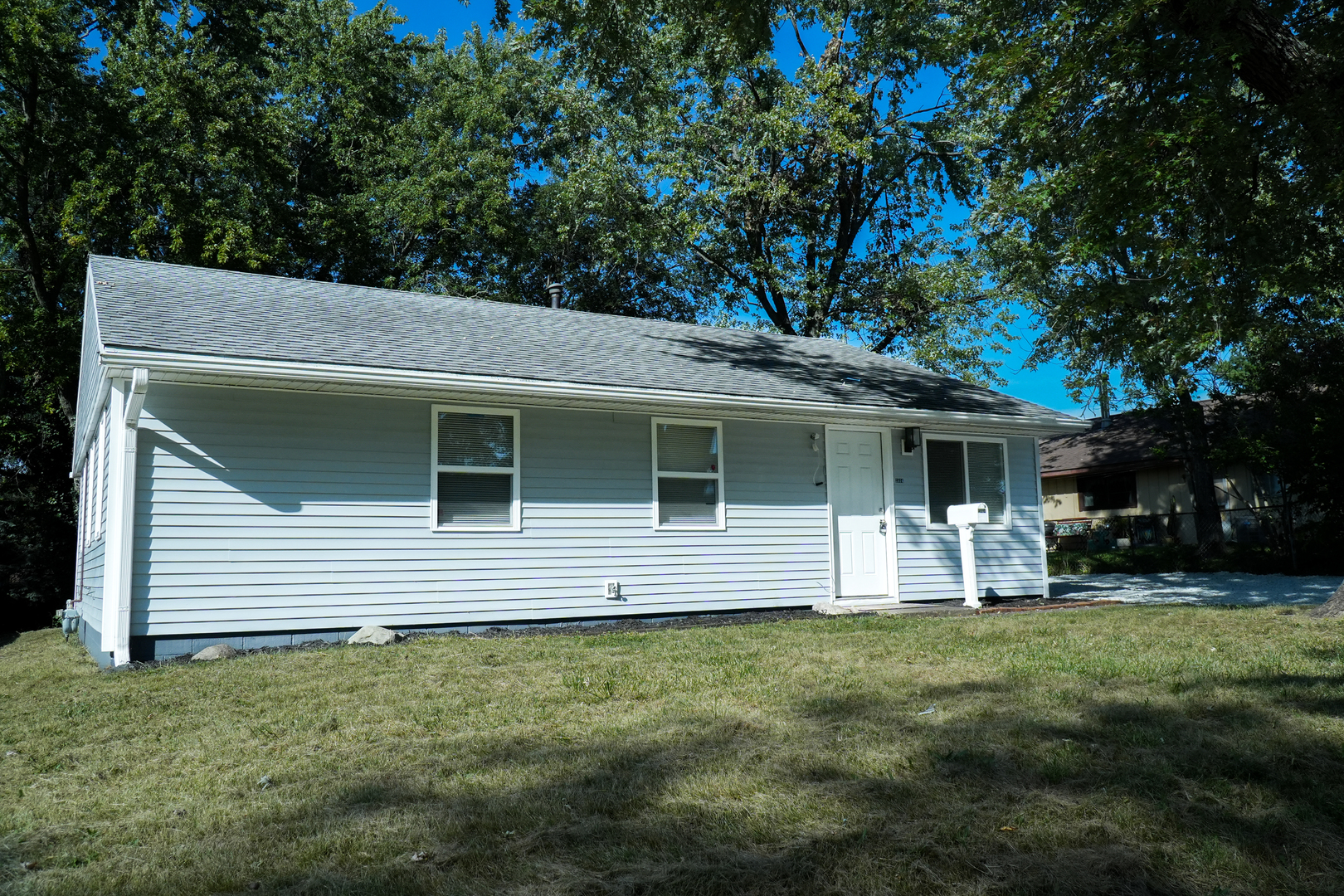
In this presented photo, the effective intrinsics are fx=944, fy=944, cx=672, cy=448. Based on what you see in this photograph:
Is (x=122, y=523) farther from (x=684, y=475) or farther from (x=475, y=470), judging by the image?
(x=684, y=475)

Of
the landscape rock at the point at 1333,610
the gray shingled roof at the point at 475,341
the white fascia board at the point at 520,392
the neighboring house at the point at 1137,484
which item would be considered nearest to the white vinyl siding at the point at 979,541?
the white fascia board at the point at 520,392

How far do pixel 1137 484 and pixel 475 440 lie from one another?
23.9 metres

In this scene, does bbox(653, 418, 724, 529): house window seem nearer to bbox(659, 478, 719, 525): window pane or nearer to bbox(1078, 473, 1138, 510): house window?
bbox(659, 478, 719, 525): window pane

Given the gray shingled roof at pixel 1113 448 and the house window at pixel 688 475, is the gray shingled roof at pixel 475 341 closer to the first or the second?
the house window at pixel 688 475

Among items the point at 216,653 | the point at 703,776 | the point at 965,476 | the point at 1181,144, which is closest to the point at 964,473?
the point at 965,476

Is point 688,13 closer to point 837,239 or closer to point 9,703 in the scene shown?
point 9,703

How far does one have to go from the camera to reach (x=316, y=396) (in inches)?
340

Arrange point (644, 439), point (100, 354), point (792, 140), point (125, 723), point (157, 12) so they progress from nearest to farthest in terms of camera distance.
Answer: point (125, 723) → point (100, 354) → point (644, 439) → point (792, 140) → point (157, 12)

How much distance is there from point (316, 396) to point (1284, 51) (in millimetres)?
8659

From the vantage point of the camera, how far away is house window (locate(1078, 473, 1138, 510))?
27812 millimetres

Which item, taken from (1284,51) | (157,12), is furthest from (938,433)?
(157,12)

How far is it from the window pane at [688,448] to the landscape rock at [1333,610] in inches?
231

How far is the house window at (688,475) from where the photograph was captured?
10.3 m

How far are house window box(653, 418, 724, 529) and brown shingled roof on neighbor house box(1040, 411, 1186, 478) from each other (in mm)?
16990
